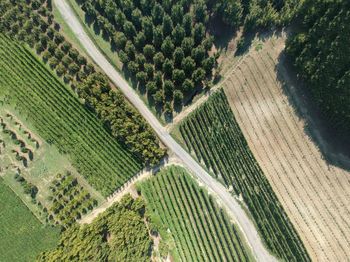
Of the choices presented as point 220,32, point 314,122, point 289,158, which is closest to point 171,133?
point 220,32

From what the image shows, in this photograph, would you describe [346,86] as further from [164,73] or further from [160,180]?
[160,180]

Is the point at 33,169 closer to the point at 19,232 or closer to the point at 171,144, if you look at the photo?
the point at 19,232

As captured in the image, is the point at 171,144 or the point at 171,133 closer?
the point at 171,144

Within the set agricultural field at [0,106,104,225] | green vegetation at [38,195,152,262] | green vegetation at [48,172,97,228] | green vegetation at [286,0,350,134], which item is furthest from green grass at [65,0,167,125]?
green vegetation at [286,0,350,134]

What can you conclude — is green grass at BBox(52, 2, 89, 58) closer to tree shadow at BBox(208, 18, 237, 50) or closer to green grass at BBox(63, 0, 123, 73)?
green grass at BBox(63, 0, 123, 73)

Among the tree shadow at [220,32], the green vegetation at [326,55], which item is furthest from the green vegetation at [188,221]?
the green vegetation at [326,55]
